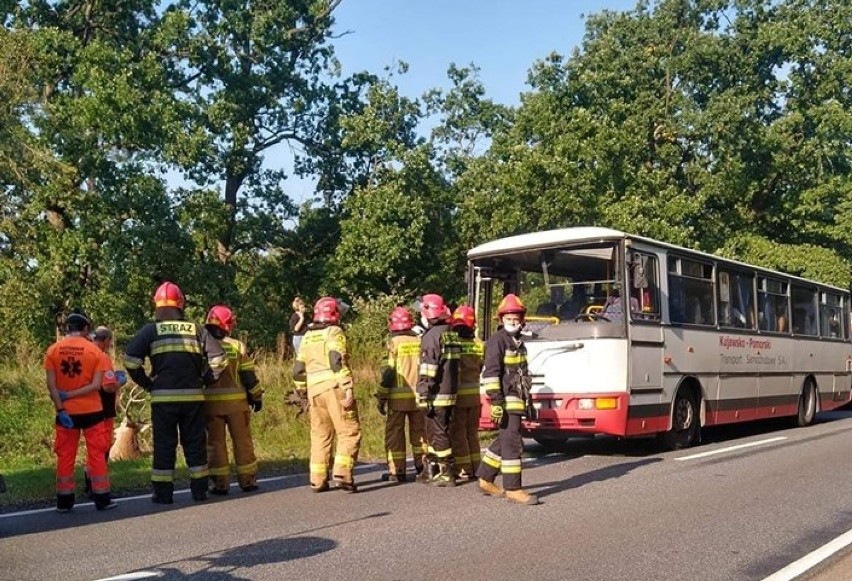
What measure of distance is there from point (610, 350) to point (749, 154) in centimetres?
2609

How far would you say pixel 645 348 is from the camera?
12.7 metres

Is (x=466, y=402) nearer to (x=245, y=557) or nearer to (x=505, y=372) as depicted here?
(x=505, y=372)

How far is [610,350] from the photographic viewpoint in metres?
12.2

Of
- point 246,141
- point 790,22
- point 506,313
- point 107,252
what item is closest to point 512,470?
point 506,313

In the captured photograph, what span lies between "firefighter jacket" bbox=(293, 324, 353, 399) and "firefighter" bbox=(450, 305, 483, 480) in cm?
134

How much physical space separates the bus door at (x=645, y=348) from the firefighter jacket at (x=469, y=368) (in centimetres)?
271

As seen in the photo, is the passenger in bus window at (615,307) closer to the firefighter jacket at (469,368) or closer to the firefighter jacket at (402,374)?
the firefighter jacket at (469,368)

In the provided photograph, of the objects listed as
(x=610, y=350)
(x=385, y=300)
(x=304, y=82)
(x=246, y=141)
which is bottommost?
(x=610, y=350)

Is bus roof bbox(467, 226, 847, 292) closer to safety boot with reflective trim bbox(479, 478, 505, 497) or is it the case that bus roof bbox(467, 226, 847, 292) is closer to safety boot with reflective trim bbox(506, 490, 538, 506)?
safety boot with reflective trim bbox(479, 478, 505, 497)

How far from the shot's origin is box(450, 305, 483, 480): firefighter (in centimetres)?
1035

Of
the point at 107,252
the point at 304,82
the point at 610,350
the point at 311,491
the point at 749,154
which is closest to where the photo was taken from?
the point at 311,491

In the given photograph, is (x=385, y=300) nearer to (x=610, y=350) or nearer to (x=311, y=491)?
(x=610, y=350)

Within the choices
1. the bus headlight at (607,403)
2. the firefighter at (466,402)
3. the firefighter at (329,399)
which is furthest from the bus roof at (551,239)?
the firefighter at (329,399)

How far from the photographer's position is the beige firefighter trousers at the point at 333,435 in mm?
9547
